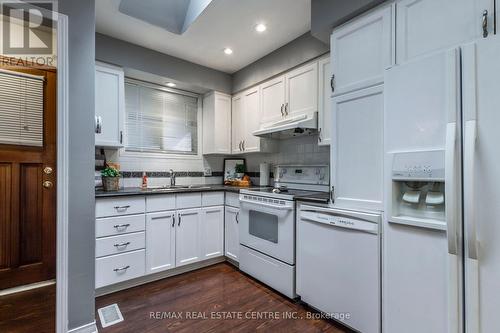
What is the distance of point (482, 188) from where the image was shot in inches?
41.9

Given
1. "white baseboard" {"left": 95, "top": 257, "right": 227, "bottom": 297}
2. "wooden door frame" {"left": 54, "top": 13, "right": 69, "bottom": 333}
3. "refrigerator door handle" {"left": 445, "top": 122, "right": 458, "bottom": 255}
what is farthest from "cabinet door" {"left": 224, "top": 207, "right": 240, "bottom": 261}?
"refrigerator door handle" {"left": 445, "top": 122, "right": 458, "bottom": 255}

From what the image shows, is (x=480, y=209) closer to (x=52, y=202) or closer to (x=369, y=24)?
(x=369, y=24)

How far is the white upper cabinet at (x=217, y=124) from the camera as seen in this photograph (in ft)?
11.3

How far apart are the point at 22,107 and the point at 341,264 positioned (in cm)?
261

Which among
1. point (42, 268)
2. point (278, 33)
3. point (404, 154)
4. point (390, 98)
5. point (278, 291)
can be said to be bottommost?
point (278, 291)

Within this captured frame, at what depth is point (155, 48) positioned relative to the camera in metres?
2.85

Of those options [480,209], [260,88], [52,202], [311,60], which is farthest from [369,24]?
[52,202]

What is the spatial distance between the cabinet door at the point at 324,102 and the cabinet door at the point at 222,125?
60.4 inches

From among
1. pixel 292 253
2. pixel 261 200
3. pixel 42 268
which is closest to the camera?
pixel 42 268

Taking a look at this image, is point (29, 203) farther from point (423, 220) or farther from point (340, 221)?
point (423, 220)

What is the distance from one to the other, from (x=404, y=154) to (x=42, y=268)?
2609 millimetres

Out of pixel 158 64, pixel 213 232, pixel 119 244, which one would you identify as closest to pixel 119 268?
pixel 119 244

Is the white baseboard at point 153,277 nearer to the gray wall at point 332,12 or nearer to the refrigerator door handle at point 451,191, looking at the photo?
the refrigerator door handle at point 451,191

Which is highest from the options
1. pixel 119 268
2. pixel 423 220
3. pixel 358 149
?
pixel 358 149
